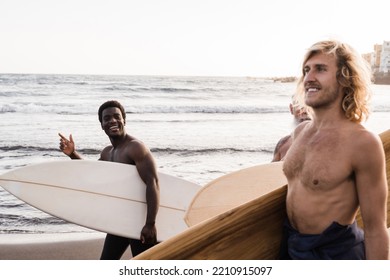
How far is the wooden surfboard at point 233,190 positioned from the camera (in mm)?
1920

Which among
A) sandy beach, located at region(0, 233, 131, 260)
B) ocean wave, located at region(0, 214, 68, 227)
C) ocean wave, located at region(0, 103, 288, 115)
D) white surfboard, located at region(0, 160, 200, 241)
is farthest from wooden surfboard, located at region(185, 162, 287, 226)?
ocean wave, located at region(0, 103, 288, 115)

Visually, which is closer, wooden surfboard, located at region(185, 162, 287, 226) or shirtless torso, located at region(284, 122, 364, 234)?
shirtless torso, located at region(284, 122, 364, 234)

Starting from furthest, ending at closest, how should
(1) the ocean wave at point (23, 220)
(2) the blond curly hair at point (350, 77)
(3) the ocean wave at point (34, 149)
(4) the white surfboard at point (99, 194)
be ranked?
(3) the ocean wave at point (34, 149) → (1) the ocean wave at point (23, 220) → (4) the white surfboard at point (99, 194) → (2) the blond curly hair at point (350, 77)

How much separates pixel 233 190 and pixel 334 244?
33.2 inches

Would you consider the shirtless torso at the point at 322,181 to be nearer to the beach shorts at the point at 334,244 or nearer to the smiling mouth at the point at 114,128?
the beach shorts at the point at 334,244

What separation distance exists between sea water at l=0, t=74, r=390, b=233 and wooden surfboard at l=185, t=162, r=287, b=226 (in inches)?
30.1

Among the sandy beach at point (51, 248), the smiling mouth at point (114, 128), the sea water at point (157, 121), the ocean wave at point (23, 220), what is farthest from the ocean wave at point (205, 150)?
the smiling mouth at point (114, 128)

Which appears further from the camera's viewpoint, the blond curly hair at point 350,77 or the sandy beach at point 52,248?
the sandy beach at point 52,248

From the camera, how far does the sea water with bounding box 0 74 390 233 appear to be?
673 cm

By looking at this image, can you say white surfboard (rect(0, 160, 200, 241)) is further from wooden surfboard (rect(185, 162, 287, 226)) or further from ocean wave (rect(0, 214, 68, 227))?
wooden surfboard (rect(185, 162, 287, 226))

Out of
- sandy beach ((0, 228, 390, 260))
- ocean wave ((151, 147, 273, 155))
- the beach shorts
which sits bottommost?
ocean wave ((151, 147, 273, 155))

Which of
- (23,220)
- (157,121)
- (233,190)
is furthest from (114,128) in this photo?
(157,121)

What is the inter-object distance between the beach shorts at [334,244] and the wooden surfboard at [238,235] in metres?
0.09

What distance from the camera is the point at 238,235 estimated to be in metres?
1.15
